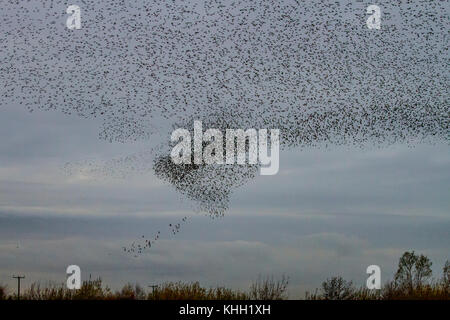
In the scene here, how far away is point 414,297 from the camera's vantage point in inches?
1017

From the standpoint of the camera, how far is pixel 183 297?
25.2 m

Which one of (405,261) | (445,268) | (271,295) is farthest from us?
(405,261)
